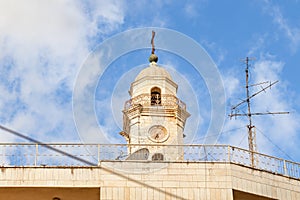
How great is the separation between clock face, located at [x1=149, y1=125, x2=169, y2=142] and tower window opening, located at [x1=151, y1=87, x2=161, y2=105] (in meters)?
1.49

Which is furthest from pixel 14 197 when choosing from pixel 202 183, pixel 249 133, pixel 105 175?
pixel 249 133

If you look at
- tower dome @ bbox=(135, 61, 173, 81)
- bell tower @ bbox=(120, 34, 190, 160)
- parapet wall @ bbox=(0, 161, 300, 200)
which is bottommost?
parapet wall @ bbox=(0, 161, 300, 200)

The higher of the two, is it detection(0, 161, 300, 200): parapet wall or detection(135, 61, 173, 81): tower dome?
detection(135, 61, 173, 81): tower dome

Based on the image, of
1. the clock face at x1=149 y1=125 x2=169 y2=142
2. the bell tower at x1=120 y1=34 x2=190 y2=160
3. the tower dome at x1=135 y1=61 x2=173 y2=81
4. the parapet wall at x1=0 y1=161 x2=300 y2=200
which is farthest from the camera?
the tower dome at x1=135 y1=61 x2=173 y2=81

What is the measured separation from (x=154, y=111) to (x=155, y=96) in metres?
0.91

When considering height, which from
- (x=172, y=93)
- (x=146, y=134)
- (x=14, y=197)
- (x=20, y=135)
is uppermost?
(x=172, y=93)

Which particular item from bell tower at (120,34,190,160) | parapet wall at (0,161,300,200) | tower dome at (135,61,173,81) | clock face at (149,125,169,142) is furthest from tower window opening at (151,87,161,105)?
parapet wall at (0,161,300,200)

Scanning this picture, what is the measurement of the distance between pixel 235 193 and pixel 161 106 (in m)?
15.0

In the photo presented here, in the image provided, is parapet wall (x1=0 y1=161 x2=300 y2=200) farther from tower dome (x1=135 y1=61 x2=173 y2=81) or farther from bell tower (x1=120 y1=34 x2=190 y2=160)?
tower dome (x1=135 y1=61 x2=173 y2=81)

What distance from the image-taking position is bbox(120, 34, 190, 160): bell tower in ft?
106

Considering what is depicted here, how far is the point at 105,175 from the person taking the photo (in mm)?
18172

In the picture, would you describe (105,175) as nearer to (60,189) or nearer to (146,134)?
(60,189)

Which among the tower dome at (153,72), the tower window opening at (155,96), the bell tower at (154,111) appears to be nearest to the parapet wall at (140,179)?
the bell tower at (154,111)

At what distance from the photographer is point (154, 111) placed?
108ft
